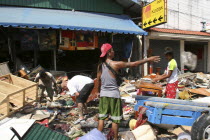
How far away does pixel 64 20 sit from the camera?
7.91 meters

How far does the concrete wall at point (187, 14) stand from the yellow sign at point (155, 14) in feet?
Answer: 11.4

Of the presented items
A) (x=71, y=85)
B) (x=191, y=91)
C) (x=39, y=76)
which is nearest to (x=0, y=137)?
(x=71, y=85)

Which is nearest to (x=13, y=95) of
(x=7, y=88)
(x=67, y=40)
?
(x=7, y=88)

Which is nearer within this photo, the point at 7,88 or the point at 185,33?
the point at 7,88

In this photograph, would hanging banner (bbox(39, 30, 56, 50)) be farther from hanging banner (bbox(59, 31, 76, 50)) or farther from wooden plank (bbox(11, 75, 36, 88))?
wooden plank (bbox(11, 75, 36, 88))

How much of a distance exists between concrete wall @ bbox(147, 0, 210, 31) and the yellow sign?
137 inches

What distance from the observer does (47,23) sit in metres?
7.07

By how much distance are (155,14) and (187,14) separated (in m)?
6.85

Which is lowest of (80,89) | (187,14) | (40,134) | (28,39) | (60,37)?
(40,134)

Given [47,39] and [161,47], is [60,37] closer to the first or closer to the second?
[47,39]

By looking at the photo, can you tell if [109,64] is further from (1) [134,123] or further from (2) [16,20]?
(2) [16,20]

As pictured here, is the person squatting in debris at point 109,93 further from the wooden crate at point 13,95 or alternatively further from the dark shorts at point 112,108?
the wooden crate at point 13,95

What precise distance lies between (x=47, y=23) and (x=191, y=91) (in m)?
6.36

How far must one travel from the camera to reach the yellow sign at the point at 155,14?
8113 mm
